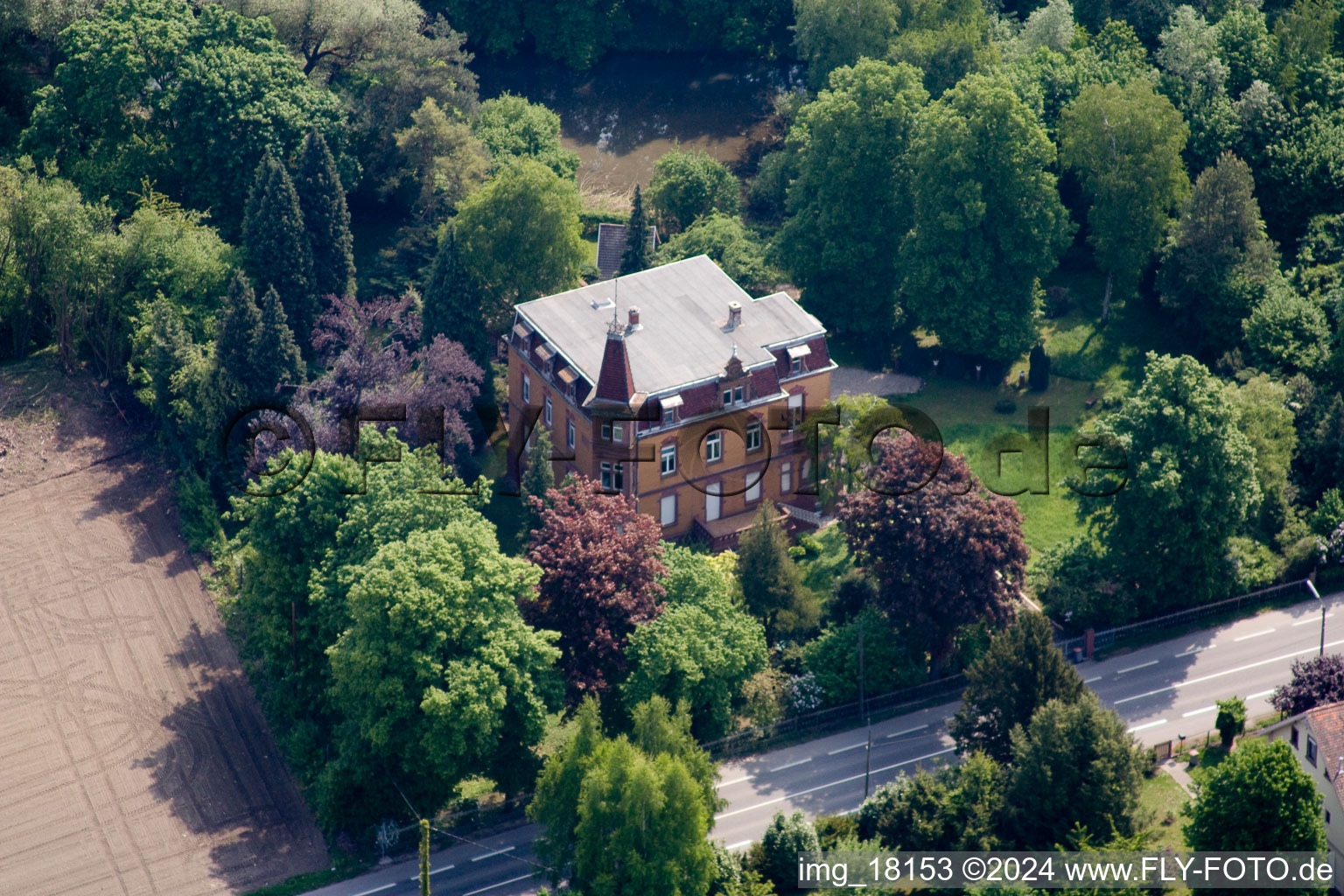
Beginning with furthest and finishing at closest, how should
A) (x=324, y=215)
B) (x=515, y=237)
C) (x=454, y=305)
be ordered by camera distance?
(x=324, y=215) → (x=515, y=237) → (x=454, y=305)

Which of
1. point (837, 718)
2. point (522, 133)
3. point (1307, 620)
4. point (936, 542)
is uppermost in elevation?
point (522, 133)

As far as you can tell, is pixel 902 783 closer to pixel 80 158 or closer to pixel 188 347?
pixel 188 347

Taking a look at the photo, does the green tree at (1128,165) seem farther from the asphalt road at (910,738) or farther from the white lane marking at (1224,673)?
the white lane marking at (1224,673)

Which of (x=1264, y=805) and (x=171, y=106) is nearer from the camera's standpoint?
(x=1264, y=805)

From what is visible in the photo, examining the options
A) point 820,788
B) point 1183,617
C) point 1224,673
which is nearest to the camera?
point 820,788

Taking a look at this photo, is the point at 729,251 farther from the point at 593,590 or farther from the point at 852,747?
the point at 852,747

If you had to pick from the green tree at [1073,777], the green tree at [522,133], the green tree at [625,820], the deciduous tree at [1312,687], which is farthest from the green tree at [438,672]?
the green tree at [522,133]

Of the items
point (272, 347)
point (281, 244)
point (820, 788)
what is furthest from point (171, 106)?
point (820, 788)

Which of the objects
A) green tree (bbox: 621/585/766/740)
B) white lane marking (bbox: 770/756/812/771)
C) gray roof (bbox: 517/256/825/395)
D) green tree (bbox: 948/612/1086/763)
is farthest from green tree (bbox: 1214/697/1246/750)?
gray roof (bbox: 517/256/825/395)
